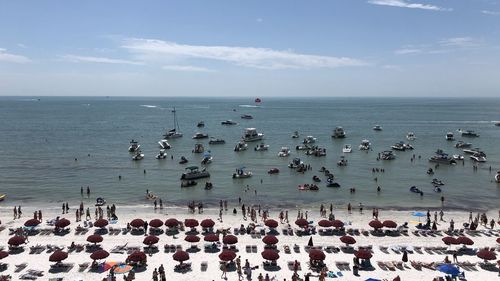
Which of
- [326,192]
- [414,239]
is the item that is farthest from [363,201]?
[414,239]

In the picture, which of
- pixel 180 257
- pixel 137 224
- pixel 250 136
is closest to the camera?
pixel 180 257

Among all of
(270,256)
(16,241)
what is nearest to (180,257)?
(270,256)

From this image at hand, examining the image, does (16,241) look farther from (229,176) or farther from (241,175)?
(229,176)

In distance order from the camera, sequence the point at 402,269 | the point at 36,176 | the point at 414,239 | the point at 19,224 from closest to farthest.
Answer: the point at 402,269, the point at 414,239, the point at 19,224, the point at 36,176

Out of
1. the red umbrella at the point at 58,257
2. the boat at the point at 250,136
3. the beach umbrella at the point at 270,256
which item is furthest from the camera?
the boat at the point at 250,136

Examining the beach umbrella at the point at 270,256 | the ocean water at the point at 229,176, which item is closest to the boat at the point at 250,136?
the ocean water at the point at 229,176

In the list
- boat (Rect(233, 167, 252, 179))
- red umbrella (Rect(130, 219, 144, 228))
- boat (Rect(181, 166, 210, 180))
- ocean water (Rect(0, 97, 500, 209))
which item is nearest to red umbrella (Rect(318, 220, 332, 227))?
ocean water (Rect(0, 97, 500, 209))

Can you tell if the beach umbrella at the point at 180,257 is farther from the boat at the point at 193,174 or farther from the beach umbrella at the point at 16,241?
the boat at the point at 193,174

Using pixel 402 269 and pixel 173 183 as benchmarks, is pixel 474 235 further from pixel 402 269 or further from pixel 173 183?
pixel 173 183

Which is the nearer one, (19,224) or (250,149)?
(19,224)

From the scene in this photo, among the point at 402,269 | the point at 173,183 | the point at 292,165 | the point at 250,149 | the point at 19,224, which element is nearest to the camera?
the point at 402,269

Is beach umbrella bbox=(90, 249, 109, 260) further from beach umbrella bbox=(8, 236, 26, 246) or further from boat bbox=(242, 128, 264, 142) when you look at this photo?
boat bbox=(242, 128, 264, 142)
